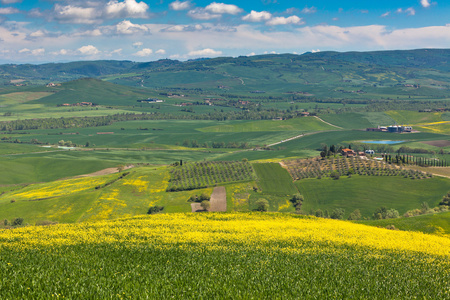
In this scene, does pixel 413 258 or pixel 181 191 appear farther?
pixel 181 191

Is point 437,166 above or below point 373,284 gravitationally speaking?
below

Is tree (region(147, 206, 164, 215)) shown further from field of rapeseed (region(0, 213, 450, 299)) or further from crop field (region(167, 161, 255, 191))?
field of rapeseed (region(0, 213, 450, 299))

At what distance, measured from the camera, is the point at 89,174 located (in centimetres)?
17500

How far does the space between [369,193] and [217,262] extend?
4041 inches

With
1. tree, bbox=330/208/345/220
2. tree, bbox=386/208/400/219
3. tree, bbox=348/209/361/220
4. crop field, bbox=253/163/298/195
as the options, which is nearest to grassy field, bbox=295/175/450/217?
tree, bbox=330/208/345/220

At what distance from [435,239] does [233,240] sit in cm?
3161

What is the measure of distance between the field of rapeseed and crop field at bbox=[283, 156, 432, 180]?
3452 inches

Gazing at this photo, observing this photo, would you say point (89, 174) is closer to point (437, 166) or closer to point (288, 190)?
point (288, 190)

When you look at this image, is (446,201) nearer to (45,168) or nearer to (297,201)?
(297,201)

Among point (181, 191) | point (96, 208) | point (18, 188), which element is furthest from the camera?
point (18, 188)

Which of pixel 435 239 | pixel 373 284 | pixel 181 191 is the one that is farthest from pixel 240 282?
pixel 181 191

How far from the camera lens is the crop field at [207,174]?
141 m

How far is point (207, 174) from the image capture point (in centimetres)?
15088

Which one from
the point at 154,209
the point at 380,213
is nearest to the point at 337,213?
the point at 380,213
